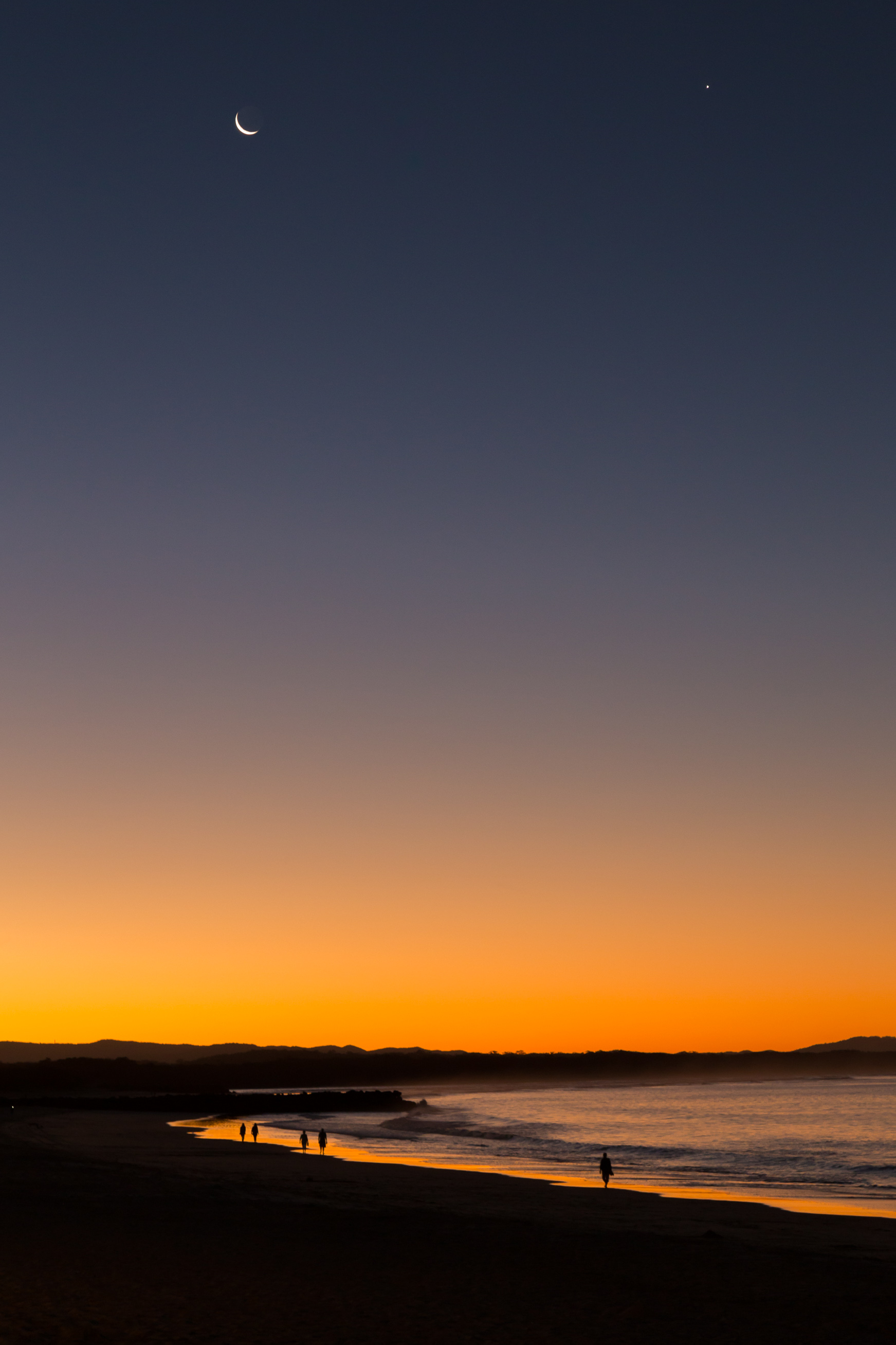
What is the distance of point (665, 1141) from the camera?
64875 millimetres

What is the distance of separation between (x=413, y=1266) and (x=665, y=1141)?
50.2 meters

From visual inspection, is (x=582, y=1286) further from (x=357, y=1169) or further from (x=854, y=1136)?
(x=854, y=1136)

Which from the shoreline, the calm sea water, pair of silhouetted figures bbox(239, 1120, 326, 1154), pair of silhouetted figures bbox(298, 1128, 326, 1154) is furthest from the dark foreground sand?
pair of silhouetted figures bbox(239, 1120, 326, 1154)

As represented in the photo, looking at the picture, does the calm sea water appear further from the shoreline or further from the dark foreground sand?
the dark foreground sand

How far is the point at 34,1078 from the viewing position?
15675 centimetres

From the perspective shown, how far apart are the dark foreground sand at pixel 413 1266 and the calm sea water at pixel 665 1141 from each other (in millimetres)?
10566

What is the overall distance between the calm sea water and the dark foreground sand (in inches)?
416

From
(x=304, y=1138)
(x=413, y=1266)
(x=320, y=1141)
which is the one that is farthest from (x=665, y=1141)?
(x=413, y=1266)

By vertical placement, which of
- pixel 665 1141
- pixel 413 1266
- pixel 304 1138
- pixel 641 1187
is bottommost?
pixel 665 1141

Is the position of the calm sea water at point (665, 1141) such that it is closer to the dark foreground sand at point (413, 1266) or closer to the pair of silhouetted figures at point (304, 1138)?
the pair of silhouetted figures at point (304, 1138)

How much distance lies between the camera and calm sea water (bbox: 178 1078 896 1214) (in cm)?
4228

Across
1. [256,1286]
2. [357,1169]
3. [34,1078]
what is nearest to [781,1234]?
[256,1286]

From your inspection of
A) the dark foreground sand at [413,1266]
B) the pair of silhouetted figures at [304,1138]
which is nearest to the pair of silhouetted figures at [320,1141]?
the pair of silhouetted figures at [304,1138]

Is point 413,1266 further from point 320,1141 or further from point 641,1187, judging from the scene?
point 320,1141
